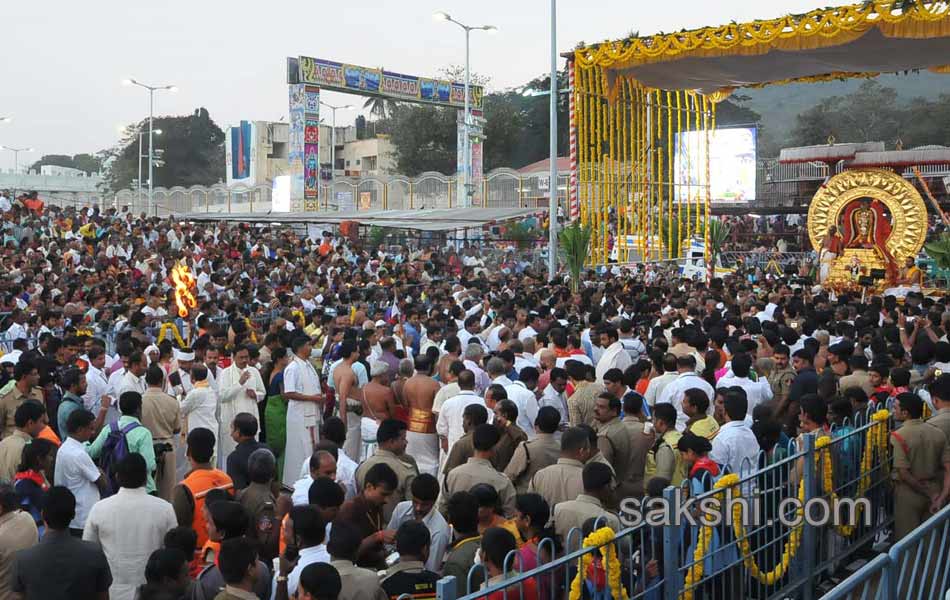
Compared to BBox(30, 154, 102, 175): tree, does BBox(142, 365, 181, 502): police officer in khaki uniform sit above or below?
below

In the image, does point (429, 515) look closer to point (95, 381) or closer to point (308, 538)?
point (308, 538)

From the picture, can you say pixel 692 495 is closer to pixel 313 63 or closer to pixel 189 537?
pixel 189 537

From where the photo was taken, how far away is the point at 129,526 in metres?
5.64

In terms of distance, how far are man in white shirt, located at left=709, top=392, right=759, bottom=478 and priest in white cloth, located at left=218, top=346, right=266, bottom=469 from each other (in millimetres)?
4313

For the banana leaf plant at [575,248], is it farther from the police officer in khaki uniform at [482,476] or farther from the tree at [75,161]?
the tree at [75,161]

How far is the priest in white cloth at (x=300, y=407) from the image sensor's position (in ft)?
31.0

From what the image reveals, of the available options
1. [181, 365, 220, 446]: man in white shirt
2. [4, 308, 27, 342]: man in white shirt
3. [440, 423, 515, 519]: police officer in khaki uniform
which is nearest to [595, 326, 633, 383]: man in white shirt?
[181, 365, 220, 446]: man in white shirt

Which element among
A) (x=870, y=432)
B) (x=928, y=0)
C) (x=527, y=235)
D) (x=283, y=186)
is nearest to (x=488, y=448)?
(x=870, y=432)

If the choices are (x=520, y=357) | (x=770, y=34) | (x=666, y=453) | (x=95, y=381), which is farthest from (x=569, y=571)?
(x=770, y=34)

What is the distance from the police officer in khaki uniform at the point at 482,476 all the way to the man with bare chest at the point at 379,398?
2.58 metres

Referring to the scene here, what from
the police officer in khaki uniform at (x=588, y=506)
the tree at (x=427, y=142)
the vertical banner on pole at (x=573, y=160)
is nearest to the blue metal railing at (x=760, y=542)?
the police officer in khaki uniform at (x=588, y=506)

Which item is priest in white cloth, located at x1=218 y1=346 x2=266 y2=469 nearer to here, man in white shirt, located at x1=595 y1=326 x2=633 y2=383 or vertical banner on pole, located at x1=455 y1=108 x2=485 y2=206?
man in white shirt, located at x1=595 y1=326 x2=633 y2=383

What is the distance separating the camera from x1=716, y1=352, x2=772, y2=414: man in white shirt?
8.45 m

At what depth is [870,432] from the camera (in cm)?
767
